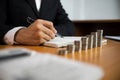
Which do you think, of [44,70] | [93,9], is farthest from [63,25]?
[93,9]

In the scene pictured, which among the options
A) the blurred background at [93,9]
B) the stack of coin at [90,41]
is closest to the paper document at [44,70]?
the stack of coin at [90,41]

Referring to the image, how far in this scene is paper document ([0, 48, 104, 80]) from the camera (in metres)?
0.32

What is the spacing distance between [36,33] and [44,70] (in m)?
0.59

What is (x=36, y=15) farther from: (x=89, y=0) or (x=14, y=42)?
(x=89, y=0)

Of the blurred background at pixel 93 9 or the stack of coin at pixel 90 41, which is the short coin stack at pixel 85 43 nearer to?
the stack of coin at pixel 90 41

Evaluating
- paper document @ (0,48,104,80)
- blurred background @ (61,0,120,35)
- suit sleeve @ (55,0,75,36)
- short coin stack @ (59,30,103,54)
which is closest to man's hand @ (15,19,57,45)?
short coin stack @ (59,30,103,54)

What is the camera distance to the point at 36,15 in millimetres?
1345

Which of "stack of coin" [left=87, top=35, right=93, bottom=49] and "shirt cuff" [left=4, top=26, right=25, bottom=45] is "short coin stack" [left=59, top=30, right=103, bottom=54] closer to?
"stack of coin" [left=87, top=35, right=93, bottom=49]

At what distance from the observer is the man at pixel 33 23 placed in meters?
0.93

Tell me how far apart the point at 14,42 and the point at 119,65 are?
495 mm

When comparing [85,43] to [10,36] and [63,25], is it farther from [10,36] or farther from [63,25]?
[63,25]

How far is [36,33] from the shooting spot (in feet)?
3.02

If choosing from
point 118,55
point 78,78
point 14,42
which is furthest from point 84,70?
point 14,42

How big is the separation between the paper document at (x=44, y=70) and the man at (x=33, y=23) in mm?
546
